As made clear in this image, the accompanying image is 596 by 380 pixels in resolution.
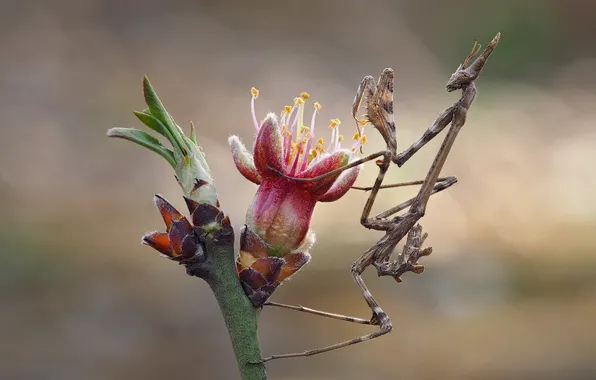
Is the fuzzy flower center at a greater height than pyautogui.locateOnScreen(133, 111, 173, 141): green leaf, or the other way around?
the fuzzy flower center

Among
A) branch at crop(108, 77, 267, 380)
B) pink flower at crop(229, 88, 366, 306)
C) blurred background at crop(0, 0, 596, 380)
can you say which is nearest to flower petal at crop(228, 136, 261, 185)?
pink flower at crop(229, 88, 366, 306)

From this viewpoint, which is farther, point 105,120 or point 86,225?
point 105,120

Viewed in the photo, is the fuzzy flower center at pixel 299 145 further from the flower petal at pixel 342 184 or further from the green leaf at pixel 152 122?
the green leaf at pixel 152 122

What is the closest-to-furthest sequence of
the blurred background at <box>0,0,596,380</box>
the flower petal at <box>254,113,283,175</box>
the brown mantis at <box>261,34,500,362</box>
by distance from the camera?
the flower petal at <box>254,113,283,175</box>
the brown mantis at <box>261,34,500,362</box>
the blurred background at <box>0,0,596,380</box>

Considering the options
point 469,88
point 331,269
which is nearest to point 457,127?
point 469,88

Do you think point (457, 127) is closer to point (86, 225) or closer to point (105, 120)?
point (86, 225)

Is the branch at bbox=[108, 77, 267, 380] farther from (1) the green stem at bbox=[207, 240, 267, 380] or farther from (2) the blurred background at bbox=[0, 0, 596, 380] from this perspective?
(2) the blurred background at bbox=[0, 0, 596, 380]

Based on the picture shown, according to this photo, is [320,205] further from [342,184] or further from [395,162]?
[342,184]
